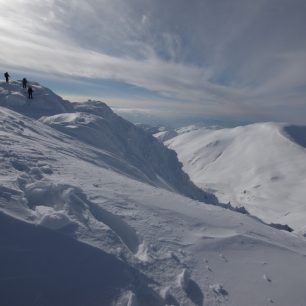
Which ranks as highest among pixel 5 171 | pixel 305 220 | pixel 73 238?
pixel 5 171

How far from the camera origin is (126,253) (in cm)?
1239

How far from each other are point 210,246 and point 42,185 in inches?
340

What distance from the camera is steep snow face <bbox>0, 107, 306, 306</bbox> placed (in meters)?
10.4

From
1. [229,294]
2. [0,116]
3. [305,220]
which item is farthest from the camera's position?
[305,220]

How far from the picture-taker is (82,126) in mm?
139875

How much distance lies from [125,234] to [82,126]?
427 feet

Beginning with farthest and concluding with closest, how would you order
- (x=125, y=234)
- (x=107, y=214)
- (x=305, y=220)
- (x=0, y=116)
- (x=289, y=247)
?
(x=305, y=220) → (x=0, y=116) → (x=289, y=247) → (x=107, y=214) → (x=125, y=234)

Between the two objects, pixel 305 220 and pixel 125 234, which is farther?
pixel 305 220

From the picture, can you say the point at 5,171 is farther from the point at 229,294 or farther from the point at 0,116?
the point at 0,116

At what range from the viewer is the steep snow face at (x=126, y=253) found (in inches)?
410

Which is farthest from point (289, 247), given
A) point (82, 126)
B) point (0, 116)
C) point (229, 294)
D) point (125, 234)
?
point (82, 126)

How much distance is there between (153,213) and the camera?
1636cm

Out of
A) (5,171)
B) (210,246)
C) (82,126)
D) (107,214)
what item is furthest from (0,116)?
(82,126)

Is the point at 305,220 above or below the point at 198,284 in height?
below
